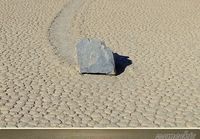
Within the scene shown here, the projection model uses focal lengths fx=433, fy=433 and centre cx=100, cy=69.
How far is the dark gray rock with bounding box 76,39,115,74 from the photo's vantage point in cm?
693

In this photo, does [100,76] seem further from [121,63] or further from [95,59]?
[121,63]

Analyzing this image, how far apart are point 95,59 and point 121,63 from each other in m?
0.72

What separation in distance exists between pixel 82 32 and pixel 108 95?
3403 mm

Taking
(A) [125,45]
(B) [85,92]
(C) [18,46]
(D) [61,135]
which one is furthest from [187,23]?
(D) [61,135]

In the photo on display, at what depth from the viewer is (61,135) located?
14.5ft

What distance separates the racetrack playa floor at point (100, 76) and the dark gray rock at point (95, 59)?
128 mm

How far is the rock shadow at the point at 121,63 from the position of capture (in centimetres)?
728

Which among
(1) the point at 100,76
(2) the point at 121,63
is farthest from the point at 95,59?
(2) the point at 121,63

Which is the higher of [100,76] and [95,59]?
[95,59]

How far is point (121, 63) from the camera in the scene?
7.57 metres

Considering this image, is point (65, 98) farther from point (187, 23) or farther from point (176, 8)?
point (176, 8)

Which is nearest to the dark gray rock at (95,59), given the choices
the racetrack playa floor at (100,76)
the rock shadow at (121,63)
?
the racetrack playa floor at (100,76)

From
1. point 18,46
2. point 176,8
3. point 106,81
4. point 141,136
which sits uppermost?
point 176,8

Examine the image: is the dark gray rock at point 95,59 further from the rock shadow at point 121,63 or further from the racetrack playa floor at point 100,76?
the rock shadow at point 121,63
